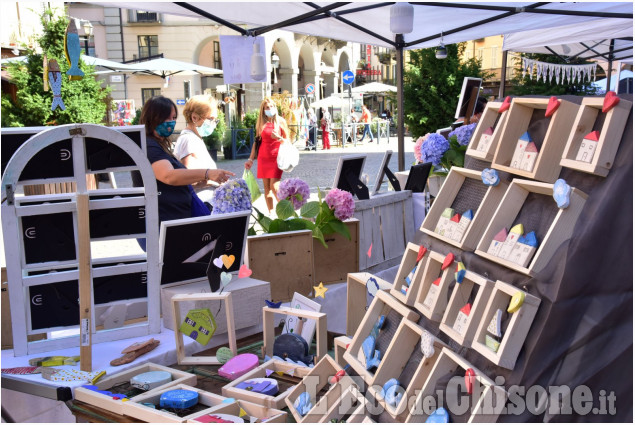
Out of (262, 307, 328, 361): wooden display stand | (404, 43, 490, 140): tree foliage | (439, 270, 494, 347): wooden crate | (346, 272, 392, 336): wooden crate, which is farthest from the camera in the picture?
(404, 43, 490, 140): tree foliage

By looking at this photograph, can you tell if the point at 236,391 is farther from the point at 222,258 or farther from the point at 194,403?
the point at 222,258

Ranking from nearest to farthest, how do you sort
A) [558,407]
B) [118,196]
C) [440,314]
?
1. [558,407]
2. [440,314]
3. [118,196]

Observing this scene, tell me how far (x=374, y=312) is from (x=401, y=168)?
165 inches

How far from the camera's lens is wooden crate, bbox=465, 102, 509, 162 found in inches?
75.2

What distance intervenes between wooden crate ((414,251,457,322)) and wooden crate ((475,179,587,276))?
0.13 metres

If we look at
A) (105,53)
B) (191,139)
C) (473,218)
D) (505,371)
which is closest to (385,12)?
(191,139)

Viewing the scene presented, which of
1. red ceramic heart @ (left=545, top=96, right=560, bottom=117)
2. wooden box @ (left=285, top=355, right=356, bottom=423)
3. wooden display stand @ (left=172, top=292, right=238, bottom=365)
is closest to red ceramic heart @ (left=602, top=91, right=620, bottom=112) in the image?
red ceramic heart @ (left=545, top=96, right=560, bottom=117)

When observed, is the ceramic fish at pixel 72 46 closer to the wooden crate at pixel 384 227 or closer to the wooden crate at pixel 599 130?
the wooden crate at pixel 384 227

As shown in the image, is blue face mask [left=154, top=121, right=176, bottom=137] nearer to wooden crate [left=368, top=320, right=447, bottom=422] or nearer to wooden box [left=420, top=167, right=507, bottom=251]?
wooden box [left=420, top=167, right=507, bottom=251]

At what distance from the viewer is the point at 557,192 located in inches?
62.2

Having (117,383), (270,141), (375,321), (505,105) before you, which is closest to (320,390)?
(375,321)

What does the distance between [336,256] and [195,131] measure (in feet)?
4.92

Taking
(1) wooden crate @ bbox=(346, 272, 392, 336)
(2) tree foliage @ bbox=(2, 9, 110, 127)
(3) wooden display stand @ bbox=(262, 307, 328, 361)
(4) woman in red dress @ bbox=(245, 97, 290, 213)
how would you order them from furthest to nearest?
(2) tree foliage @ bbox=(2, 9, 110, 127), (4) woman in red dress @ bbox=(245, 97, 290, 213), (1) wooden crate @ bbox=(346, 272, 392, 336), (3) wooden display stand @ bbox=(262, 307, 328, 361)

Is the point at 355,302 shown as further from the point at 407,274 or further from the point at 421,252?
the point at 421,252
